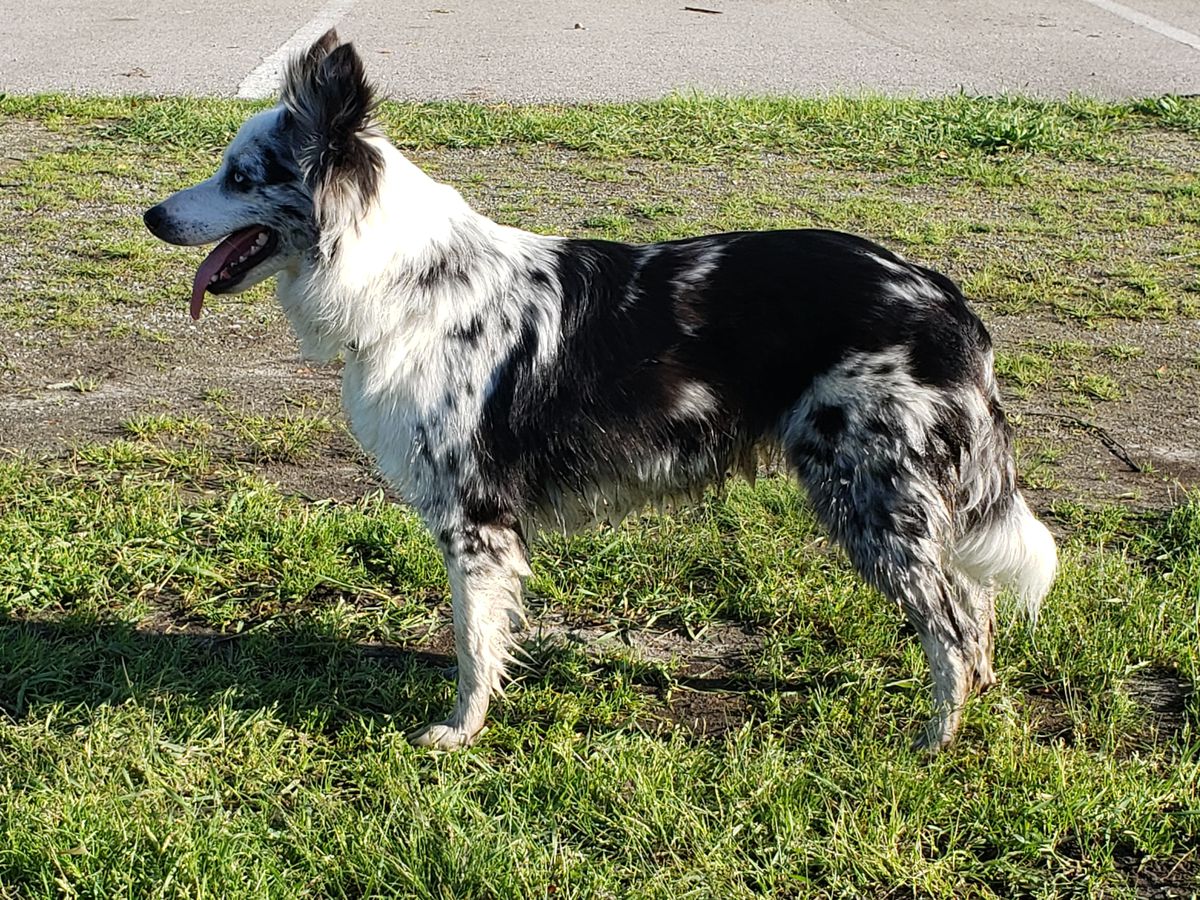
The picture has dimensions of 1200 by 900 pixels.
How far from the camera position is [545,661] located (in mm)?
3875

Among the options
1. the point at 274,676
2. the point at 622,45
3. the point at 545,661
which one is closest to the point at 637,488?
the point at 545,661

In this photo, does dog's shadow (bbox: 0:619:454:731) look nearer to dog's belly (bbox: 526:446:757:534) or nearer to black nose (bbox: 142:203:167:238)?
dog's belly (bbox: 526:446:757:534)

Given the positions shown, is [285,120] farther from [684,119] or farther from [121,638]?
[684,119]

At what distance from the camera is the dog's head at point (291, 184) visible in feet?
10.4

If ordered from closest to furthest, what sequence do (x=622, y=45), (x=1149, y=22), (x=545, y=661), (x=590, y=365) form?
1. (x=590, y=365)
2. (x=545, y=661)
3. (x=622, y=45)
4. (x=1149, y=22)

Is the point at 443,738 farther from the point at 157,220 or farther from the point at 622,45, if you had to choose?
the point at 622,45

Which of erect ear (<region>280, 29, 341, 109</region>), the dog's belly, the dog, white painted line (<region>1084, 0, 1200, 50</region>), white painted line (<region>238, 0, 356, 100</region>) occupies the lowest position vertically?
white painted line (<region>238, 0, 356, 100</region>)

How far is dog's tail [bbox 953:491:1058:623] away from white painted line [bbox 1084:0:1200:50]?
10710 millimetres

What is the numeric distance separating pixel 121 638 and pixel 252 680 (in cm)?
48

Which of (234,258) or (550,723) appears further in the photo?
(550,723)

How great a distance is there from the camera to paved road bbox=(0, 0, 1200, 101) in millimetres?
10477

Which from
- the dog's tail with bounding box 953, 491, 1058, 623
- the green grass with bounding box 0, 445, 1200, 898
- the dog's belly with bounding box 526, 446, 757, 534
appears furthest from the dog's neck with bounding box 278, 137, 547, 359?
the dog's tail with bounding box 953, 491, 1058, 623

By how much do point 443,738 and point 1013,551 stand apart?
1.65 m

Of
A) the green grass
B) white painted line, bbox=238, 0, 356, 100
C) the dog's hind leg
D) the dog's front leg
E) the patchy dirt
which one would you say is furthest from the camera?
white painted line, bbox=238, 0, 356, 100
